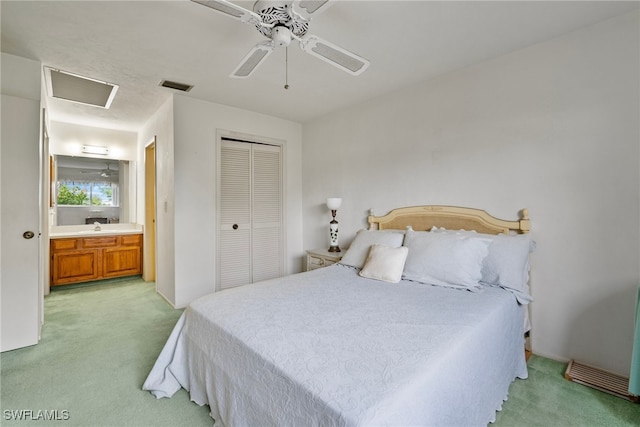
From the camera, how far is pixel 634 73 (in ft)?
6.21

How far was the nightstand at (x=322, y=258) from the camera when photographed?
3.38 metres

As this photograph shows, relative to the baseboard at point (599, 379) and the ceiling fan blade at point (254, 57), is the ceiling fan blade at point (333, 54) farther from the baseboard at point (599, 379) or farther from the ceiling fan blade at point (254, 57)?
the baseboard at point (599, 379)

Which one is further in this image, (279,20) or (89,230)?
(89,230)

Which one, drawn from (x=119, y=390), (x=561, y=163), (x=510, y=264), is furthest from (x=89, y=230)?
(x=561, y=163)

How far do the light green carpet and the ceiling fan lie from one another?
2.15 m

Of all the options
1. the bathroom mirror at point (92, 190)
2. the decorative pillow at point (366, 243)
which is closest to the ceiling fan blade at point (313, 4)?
the decorative pillow at point (366, 243)

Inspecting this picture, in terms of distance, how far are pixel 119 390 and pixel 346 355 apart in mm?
1685

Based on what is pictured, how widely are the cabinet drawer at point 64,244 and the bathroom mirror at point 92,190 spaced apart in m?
0.58

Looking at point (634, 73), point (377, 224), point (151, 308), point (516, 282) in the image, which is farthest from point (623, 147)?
point (151, 308)

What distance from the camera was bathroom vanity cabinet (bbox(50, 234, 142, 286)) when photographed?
4020mm

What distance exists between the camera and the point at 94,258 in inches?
168

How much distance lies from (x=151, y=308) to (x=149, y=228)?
1.61 m

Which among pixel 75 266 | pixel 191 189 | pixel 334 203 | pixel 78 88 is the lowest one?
pixel 75 266

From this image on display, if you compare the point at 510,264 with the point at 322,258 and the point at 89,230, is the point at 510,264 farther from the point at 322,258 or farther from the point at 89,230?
the point at 89,230
